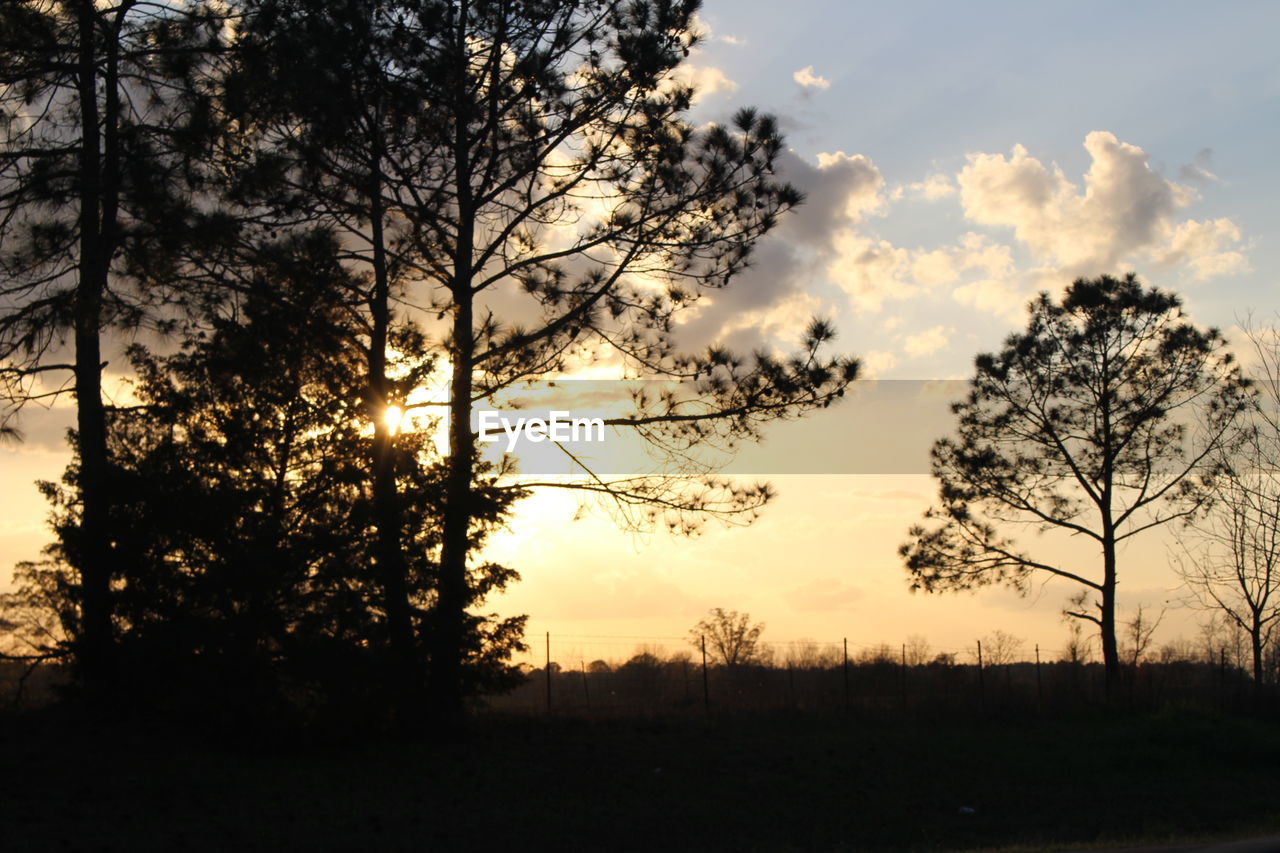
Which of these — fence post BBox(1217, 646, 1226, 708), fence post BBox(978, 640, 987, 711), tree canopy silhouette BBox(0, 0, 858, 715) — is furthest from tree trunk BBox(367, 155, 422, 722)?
fence post BBox(1217, 646, 1226, 708)

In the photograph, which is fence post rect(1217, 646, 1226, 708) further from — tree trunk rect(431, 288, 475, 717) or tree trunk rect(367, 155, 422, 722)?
tree trunk rect(367, 155, 422, 722)

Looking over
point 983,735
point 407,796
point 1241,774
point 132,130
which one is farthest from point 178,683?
point 1241,774

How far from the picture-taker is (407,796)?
1312 cm

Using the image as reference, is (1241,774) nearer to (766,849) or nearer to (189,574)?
(766,849)

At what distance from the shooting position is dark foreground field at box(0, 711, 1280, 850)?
37.2 ft

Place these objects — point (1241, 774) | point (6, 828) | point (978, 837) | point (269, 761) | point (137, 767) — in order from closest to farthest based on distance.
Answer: point (6, 828), point (137, 767), point (269, 761), point (978, 837), point (1241, 774)

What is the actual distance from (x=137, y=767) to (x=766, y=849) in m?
6.88

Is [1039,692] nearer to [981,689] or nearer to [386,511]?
[981,689]

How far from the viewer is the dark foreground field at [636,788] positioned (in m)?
11.3

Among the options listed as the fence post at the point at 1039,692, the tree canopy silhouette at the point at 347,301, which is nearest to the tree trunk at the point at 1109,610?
the fence post at the point at 1039,692

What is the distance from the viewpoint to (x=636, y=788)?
15.3 metres

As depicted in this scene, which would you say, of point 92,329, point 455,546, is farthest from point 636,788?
point 92,329

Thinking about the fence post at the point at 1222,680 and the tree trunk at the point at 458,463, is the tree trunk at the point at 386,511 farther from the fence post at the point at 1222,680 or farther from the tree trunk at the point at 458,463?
the fence post at the point at 1222,680

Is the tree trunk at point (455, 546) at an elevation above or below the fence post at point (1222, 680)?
above
